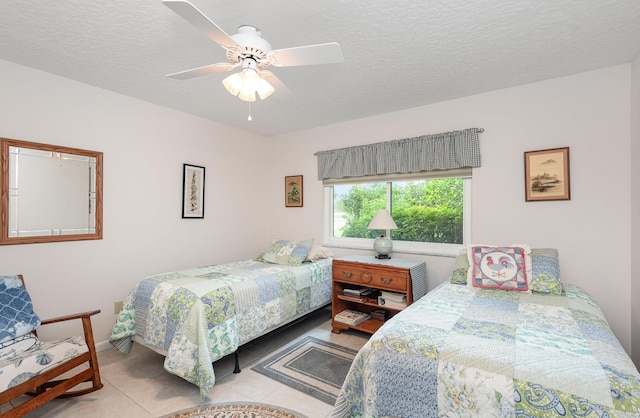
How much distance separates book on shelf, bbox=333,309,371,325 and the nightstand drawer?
37 centimetres

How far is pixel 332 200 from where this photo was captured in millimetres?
4078

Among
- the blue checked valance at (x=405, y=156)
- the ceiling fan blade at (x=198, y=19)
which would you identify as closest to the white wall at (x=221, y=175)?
the blue checked valance at (x=405, y=156)

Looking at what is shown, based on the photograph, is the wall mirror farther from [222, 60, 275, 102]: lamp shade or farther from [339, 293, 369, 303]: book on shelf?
[339, 293, 369, 303]: book on shelf

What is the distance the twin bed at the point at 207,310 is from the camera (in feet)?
6.73

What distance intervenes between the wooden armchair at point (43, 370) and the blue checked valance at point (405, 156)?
2.91 meters

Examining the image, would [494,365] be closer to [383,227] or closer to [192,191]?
[383,227]

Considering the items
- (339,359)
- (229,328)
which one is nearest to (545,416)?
(339,359)

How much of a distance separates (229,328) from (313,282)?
116 cm

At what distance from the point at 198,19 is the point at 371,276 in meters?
2.53

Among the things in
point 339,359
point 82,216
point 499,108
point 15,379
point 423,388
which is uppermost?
point 499,108

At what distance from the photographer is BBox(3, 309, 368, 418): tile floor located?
194 cm

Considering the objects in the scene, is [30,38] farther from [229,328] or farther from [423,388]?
[423,388]

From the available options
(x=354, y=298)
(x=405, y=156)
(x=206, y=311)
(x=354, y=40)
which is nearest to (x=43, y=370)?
(x=206, y=311)

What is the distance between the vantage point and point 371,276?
3021 millimetres
